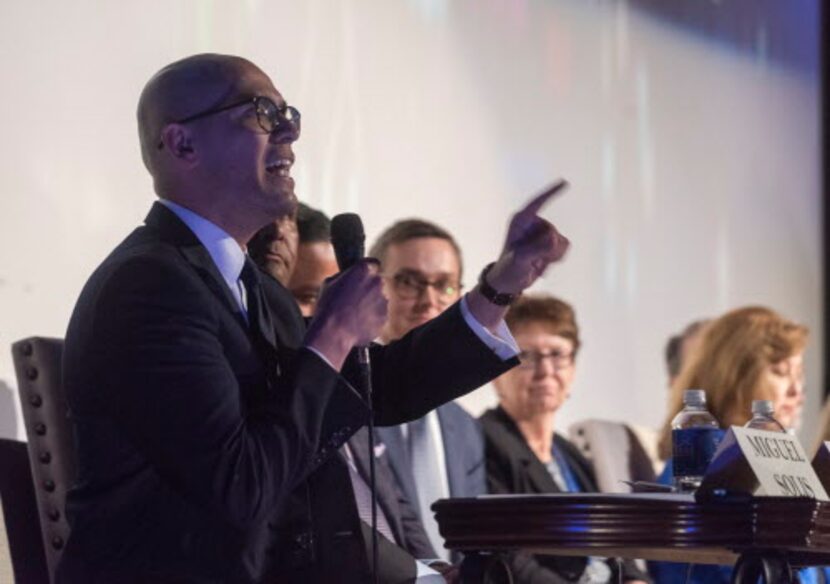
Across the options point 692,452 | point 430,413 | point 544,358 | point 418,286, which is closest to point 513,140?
point 544,358

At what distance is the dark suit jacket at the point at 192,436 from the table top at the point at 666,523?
0.29 m

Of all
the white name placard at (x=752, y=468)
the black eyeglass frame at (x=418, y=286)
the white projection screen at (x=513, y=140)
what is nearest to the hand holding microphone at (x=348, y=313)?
the white name placard at (x=752, y=468)

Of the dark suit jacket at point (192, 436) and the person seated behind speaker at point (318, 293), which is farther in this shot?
the person seated behind speaker at point (318, 293)

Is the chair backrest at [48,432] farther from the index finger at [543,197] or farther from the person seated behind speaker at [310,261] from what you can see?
the index finger at [543,197]

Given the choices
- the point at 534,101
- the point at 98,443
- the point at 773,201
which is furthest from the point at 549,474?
the point at 773,201

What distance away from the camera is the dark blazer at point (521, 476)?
13.2 ft

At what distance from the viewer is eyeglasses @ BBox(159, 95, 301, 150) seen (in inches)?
100.0

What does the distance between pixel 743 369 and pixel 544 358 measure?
54 cm

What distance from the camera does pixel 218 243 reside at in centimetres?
251

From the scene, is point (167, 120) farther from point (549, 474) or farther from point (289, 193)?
point (549, 474)

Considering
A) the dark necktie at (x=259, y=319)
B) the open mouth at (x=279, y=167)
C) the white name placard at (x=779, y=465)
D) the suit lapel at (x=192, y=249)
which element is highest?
the open mouth at (x=279, y=167)

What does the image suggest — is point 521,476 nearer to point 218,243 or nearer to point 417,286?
point 417,286

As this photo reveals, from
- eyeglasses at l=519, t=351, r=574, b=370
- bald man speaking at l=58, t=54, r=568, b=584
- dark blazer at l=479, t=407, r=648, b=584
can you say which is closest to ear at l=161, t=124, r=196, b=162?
bald man speaking at l=58, t=54, r=568, b=584

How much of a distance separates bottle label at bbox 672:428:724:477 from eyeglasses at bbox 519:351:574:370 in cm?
175
